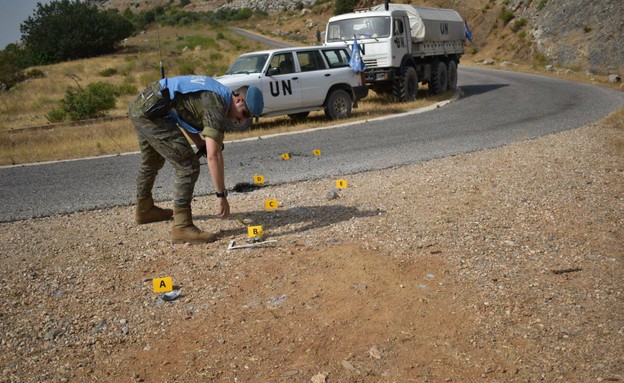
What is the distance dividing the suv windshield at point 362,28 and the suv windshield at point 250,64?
167 inches

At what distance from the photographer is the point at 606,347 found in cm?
383

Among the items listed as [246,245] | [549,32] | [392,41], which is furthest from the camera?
[549,32]

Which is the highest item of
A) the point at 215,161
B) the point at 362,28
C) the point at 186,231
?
the point at 362,28

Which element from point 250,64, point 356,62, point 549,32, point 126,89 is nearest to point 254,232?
point 250,64

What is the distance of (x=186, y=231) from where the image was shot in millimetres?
5754

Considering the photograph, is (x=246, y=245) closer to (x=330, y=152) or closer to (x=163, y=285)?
(x=163, y=285)

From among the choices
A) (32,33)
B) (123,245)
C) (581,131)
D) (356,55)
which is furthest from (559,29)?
(32,33)

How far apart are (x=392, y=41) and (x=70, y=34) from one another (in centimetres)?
4474

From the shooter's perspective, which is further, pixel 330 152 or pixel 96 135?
pixel 96 135

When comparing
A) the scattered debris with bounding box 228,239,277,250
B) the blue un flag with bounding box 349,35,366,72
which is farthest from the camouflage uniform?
the blue un flag with bounding box 349,35,366,72

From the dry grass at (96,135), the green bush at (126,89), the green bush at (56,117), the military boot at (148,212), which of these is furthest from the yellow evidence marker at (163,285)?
the green bush at (126,89)

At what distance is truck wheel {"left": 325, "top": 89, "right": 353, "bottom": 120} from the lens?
15883 millimetres

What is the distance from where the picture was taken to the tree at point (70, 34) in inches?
2172

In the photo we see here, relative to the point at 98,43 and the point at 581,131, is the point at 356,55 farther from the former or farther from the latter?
the point at 98,43
